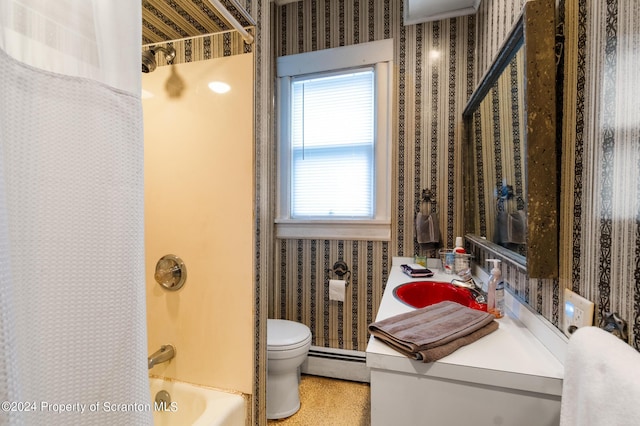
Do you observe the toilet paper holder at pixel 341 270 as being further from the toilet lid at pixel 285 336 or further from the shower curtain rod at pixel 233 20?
the shower curtain rod at pixel 233 20

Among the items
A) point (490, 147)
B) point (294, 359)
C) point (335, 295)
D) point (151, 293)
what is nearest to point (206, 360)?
point (151, 293)

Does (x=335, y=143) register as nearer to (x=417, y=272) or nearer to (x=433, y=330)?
(x=417, y=272)

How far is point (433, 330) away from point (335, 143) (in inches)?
63.1

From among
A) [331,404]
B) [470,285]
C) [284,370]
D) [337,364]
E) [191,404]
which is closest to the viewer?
[191,404]

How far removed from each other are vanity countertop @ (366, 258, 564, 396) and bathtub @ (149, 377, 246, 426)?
627mm

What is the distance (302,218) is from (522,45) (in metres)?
1.65

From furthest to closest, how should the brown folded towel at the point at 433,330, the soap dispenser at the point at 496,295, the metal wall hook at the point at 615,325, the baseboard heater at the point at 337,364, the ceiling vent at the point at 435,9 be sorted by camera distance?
the baseboard heater at the point at 337,364 < the ceiling vent at the point at 435,9 < the soap dispenser at the point at 496,295 < the brown folded towel at the point at 433,330 < the metal wall hook at the point at 615,325

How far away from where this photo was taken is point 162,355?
1244mm

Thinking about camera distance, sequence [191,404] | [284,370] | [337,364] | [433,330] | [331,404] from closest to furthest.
→ [433,330] → [191,404] → [284,370] → [331,404] → [337,364]

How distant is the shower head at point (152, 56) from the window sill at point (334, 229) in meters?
1.32

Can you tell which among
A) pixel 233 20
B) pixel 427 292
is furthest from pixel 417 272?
pixel 233 20

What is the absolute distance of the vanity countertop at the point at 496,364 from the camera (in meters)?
0.75

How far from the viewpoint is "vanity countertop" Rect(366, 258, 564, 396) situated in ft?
2.45

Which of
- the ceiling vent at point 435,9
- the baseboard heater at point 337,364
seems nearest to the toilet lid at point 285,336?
the baseboard heater at point 337,364
